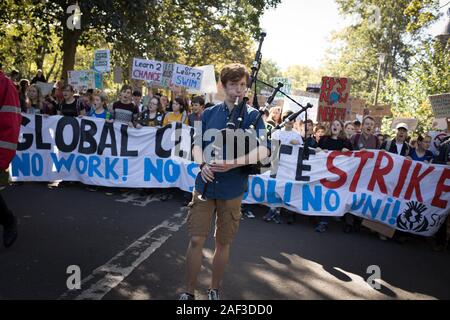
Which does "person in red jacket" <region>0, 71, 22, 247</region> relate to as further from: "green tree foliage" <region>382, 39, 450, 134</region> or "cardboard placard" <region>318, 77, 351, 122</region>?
"green tree foliage" <region>382, 39, 450, 134</region>

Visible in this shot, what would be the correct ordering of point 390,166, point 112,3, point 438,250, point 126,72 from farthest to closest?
point 126,72
point 112,3
point 390,166
point 438,250

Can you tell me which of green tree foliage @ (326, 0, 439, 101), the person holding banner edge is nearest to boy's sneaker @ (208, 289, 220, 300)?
the person holding banner edge

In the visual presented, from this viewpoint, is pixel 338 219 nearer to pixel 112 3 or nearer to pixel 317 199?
pixel 317 199

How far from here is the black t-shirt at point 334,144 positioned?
6949 mm

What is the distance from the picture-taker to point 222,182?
10.3 ft

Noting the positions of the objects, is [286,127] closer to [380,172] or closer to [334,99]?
[380,172]

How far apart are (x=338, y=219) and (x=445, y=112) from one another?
4137 mm

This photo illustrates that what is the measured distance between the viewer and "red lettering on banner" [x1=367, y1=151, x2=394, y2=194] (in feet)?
21.0

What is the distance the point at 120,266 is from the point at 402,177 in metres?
4.58

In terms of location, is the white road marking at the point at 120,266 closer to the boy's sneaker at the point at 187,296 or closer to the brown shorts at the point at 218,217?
the boy's sneaker at the point at 187,296

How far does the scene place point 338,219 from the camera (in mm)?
6984

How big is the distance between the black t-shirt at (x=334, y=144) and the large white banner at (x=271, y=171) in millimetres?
298

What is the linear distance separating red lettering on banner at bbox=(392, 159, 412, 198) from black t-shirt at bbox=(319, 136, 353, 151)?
3.23 feet
